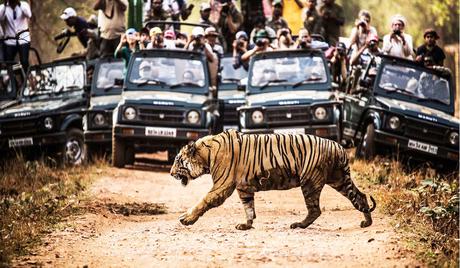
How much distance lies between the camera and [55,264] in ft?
33.6

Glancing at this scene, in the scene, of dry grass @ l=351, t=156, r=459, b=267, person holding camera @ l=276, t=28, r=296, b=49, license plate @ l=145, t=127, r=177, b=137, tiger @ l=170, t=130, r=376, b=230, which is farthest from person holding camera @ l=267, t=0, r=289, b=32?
tiger @ l=170, t=130, r=376, b=230

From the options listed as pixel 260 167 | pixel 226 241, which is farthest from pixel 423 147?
pixel 226 241

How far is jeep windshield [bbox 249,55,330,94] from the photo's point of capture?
19.6 meters

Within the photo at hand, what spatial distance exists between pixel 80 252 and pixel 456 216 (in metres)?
3.43

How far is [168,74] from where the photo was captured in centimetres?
2011

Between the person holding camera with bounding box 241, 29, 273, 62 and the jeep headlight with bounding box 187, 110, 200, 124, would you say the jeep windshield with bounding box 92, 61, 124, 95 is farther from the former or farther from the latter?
the person holding camera with bounding box 241, 29, 273, 62

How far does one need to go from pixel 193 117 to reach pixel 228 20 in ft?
16.4

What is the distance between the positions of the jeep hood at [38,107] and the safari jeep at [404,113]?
4181 millimetres

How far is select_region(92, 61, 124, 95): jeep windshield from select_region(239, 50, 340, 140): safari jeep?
234cm

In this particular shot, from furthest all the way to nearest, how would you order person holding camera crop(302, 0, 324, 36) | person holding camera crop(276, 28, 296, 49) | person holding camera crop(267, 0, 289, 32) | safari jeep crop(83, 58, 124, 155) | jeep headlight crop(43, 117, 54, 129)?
person holding camera crop(302, 0, 324, 36), person holding camera crop(267, 0, 289, 32), person holding camera crop(276, 28, 296, 49), safari jeep crop(83, 58, 124, 155), jeep headlight crop(43, 117, 54, 129)

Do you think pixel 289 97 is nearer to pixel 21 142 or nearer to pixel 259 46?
pixel 259 46

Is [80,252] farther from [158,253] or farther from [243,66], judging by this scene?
[243,66]

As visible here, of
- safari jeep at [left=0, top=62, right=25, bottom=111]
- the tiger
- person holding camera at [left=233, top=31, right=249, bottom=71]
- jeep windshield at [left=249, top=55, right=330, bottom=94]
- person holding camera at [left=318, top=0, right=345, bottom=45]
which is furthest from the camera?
person holding camera at [left=318, top=0, right=345, bottom=45]

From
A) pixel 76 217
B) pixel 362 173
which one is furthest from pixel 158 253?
pixel 362 173
